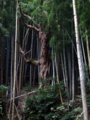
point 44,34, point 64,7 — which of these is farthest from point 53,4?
point 44,34

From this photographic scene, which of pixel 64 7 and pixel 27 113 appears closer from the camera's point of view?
pixel 64 7

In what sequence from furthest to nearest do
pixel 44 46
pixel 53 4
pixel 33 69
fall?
pixel 33 69
pixel 44 46
pixel 53 4

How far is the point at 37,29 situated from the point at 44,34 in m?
0.34

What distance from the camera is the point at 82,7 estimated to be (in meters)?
4.11

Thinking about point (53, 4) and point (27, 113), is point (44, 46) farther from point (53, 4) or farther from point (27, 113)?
point (27, 113)

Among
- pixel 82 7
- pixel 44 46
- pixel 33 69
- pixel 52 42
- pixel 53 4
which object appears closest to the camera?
pixel 82 7

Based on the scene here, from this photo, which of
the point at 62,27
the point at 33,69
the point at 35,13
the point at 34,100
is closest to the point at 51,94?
the point at 34,100

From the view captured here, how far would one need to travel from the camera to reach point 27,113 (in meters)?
5.58

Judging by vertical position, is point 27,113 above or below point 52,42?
below

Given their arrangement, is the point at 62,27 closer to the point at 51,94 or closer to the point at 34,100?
the point at 51,94

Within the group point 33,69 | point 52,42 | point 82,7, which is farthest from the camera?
point 33,69

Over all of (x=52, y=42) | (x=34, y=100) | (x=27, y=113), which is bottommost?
(x=27, y=113)

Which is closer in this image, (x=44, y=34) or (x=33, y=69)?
(x=44, y=34)

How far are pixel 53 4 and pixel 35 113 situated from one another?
318 centimetres
